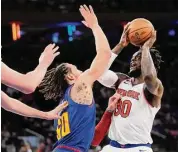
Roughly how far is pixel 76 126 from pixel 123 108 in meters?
0.69

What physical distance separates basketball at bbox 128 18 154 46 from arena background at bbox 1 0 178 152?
8.42 m

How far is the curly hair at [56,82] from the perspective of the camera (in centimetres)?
486

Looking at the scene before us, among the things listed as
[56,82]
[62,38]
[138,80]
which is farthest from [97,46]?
[62,38]

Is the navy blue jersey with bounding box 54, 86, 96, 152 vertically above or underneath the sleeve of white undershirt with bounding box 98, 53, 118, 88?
underneath

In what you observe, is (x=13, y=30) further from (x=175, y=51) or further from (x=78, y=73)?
(x=78, y=73)

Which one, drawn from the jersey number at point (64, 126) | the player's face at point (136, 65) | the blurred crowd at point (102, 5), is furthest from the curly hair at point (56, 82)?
the blurred crowd at point (102, 5)

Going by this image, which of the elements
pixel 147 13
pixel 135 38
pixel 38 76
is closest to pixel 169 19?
pixel 147 13

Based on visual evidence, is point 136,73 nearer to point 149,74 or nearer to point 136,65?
point 136,65

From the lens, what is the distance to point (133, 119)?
A: 194 inches

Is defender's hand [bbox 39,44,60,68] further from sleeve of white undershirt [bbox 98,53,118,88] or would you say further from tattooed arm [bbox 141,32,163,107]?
sleeve of white undershirt [bbox 98,53,118,88]

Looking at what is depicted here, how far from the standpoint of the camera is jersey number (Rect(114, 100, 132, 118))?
495 centimetres

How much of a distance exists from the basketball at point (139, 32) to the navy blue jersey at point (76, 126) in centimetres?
95

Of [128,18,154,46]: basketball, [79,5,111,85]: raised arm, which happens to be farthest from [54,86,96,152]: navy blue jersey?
[128,18,154,46]: basketball

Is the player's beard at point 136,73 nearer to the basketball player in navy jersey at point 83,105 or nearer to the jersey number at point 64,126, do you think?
the basketball player in navy jersey at point 83,105
